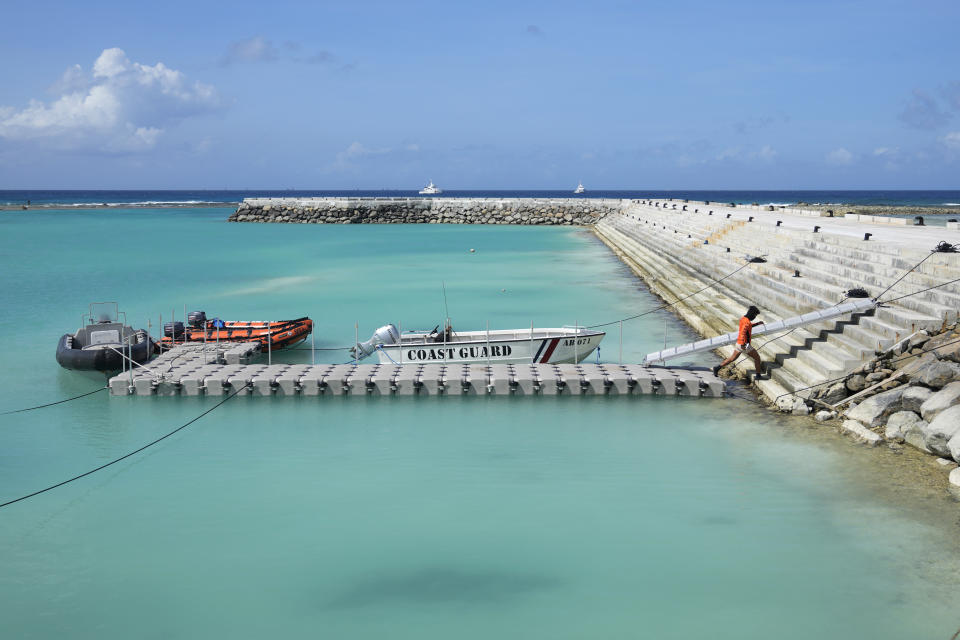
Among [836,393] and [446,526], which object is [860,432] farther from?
[446,526]

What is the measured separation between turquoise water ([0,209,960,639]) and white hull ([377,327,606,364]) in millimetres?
1608

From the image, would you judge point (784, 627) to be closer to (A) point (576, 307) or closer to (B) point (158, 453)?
(B) point (158, 453)

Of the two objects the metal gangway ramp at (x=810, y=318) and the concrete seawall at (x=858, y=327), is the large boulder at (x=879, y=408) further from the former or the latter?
the metal gangway ramp at (x=810, y=318)

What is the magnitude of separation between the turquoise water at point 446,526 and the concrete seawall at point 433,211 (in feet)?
182

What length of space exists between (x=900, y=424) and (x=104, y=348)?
13.2 meters

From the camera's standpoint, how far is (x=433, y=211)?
238 feet

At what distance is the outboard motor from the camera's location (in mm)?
14906

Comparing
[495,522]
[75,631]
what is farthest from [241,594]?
[495,522]

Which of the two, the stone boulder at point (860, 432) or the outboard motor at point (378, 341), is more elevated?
the outboard motor at point (378, 341)

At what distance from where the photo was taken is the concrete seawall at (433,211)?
68275 millimetres

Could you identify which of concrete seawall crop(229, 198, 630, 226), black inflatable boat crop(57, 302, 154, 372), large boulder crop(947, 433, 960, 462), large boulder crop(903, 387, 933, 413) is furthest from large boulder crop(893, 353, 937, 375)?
concrete seawall crop(229, 198, 630, 226)

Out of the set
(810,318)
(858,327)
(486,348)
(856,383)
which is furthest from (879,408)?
(486,348)

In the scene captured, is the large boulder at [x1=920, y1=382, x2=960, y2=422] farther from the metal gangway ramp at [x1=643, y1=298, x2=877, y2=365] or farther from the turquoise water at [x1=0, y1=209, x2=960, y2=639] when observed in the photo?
the metal gangway ramp at [x1=643, y1=298, x2=877, y2=365]

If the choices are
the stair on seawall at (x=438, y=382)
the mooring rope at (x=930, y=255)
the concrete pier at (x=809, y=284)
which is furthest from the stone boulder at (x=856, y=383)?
the mooring rope at (x=930, y=255)
